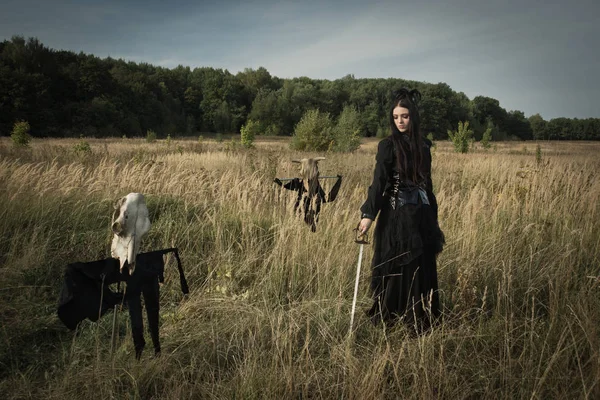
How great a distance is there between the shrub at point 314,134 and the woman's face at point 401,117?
1656 cm

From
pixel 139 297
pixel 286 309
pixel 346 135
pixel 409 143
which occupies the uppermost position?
pixel 346 135

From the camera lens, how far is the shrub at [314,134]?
1883cm

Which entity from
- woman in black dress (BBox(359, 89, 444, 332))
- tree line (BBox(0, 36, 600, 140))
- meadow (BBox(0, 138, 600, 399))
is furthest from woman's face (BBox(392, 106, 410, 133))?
tree line (BBox(0, 36, 600, 140))

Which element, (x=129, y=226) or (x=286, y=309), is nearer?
(x=129, y=226)

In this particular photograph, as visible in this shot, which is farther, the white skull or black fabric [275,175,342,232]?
black fabric [275,175,342,232]

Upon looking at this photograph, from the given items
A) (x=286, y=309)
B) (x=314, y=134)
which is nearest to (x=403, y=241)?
(x=286, y=309)

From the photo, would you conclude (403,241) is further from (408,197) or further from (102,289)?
(102,289)

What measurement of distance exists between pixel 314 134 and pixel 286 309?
1672 centimetres

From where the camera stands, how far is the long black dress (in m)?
2.22

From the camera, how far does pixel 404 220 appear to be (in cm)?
223

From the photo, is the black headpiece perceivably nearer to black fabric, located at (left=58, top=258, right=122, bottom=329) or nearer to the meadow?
the meadow

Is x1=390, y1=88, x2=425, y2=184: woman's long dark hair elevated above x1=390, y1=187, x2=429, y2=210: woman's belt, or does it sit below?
above

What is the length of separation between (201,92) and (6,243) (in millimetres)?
65467

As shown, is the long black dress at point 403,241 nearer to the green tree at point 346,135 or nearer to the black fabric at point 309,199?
the black fabric at point 309,199
